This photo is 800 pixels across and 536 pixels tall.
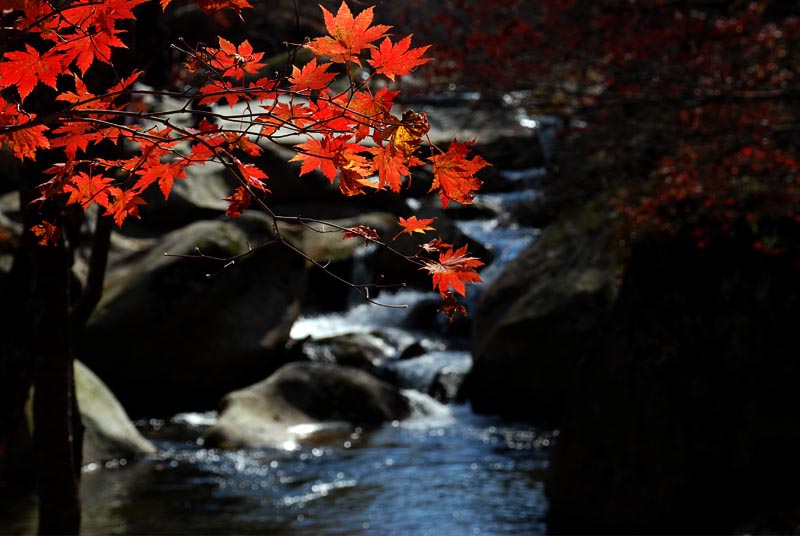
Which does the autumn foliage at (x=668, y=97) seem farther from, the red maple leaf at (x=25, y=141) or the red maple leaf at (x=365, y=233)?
the red maple leaf at (x=25, y=141)

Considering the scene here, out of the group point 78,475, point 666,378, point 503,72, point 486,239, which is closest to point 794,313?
point 666,378

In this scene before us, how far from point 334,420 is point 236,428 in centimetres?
131

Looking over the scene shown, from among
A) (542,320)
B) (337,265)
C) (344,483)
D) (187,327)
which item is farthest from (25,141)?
(337,265)

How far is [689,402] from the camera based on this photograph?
240 inches

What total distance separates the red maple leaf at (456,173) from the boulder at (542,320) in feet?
25.2

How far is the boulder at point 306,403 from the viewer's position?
9.57 metres

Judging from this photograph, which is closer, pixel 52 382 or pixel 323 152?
pixel 323 152

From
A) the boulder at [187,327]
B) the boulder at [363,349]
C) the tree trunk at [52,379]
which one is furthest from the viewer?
the boulder at [363,349]

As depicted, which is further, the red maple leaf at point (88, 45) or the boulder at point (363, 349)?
the boulder at point (363, 349)

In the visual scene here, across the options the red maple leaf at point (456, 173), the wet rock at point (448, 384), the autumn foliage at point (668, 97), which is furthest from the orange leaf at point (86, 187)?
the wet rock at point (448, 384)

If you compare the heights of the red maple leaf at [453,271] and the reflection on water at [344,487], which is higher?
the red maple leaf at [453,271]

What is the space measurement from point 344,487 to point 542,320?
326cm

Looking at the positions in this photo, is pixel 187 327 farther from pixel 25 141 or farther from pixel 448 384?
pixel 25 141

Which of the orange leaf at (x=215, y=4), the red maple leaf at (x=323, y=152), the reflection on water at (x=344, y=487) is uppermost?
the orange leaf at (x=215, y=4)
